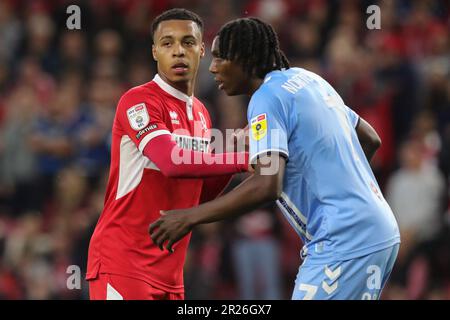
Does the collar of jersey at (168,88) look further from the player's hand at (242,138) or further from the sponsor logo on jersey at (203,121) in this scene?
the player's hand at (242,138)

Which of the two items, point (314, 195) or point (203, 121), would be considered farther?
point (203, 121)

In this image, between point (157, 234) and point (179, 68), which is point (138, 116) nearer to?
point (179, 68)

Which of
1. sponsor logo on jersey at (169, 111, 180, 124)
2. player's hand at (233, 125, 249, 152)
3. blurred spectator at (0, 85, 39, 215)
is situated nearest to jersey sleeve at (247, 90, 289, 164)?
player's hand at (233, 125, 249, 152)

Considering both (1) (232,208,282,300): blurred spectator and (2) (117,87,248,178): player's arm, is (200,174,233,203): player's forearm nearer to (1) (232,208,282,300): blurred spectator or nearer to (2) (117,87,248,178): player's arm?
(2) (117,87,248,178): player's arm

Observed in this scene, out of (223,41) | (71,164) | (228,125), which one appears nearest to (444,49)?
(228,125)

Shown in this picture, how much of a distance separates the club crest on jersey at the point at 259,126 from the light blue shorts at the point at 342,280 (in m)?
0.70

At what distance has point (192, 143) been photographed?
5.49m

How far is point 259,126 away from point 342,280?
0.87 metres

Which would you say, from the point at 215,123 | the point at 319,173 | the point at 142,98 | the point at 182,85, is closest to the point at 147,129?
the point at 142,98

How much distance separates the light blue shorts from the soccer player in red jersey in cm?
78

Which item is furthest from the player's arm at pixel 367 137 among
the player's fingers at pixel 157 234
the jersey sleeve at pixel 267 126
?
the player's fingers at pixel 157 234

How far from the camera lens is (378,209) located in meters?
4.74

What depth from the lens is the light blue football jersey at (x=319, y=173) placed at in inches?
182

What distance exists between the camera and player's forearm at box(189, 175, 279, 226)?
453 cm
